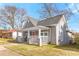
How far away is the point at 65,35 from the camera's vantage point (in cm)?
763

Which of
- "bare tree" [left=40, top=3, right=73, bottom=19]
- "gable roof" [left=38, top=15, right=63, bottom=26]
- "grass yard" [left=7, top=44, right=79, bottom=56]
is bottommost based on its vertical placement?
"grass yard" [left=7, top=44, right=79, bottom=56]

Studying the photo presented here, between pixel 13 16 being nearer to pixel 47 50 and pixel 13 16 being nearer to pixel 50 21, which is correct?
pixel 50 21

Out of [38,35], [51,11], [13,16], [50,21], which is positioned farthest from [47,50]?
[13,16]

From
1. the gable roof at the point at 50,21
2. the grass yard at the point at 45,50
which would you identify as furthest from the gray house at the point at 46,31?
the grass yard at the point at 45,50

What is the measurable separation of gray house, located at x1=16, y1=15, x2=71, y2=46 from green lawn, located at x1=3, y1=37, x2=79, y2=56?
0.10 meters

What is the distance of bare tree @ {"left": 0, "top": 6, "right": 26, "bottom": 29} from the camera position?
7.56 metres

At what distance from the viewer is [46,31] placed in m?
7.62

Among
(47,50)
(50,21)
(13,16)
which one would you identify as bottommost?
(47,50)

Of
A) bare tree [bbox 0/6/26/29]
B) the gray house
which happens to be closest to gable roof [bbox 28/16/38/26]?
the gray house

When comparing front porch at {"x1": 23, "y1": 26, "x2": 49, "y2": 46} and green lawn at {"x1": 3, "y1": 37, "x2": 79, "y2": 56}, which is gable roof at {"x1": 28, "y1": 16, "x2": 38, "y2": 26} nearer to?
front porch at {"x1": 23, "y1": 26, "x2": 49, "y2": 46}

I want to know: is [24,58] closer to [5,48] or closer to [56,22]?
[5,48]

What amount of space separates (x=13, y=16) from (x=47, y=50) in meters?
0.92

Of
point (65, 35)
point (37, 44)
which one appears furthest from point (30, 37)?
point (65, 35)

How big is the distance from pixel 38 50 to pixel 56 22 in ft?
2.09
